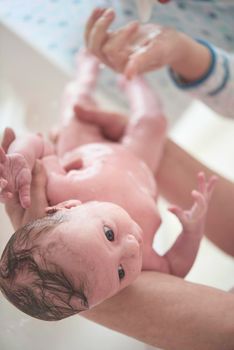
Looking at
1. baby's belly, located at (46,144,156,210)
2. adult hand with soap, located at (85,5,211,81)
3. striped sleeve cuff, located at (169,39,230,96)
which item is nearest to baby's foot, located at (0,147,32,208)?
baby's belly, located at (46,144,156,210)

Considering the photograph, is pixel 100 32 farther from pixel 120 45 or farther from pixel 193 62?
pixel 193 62

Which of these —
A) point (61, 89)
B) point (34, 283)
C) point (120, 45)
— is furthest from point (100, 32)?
point (61, 89)

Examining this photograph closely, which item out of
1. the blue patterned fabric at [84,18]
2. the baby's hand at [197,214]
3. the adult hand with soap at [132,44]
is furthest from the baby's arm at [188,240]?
the blue patterned fabric at [84,18]

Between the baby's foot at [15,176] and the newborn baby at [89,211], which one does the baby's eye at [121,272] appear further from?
the baby's foot at [15,176]

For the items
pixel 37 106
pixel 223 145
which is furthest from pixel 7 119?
pixel 223 145

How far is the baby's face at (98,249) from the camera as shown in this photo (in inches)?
23.2

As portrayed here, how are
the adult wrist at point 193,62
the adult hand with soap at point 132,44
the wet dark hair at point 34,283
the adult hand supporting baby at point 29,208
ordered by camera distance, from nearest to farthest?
the wet dark hair at point 34,283
the adult hand supporting baby at point 29,208
the adult hand with soap at point 132,44
the adult wrist at point 193,62

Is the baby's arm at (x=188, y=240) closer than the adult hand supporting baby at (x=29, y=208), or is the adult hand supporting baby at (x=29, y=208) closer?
the adult hand supporting baby at (x=29, y=208)

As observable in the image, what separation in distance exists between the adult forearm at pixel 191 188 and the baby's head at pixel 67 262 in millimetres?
344

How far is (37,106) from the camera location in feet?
4.43

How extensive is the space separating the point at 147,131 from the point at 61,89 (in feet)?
1.52

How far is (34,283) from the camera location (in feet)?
1.86

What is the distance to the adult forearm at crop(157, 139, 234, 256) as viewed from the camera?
0.94m

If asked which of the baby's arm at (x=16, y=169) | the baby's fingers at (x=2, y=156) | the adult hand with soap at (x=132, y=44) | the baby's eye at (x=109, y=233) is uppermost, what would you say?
the adult hand with soap at (x=132, y=44)
